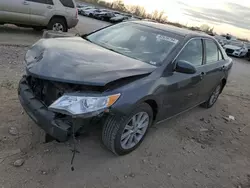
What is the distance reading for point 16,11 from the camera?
9.73 m

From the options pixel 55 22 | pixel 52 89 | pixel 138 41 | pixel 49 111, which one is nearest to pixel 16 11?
pixel 55 22

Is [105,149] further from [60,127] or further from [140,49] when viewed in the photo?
[140,49]

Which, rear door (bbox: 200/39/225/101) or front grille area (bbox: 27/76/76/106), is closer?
front grille area (bbox: 27/76/76/106)

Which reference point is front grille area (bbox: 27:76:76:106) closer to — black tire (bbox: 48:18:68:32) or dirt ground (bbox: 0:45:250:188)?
dirt ground (bbox: 0:45:250:188)

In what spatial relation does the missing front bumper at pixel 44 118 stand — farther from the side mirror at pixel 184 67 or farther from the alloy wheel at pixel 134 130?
the side mirror at pixel 184 67

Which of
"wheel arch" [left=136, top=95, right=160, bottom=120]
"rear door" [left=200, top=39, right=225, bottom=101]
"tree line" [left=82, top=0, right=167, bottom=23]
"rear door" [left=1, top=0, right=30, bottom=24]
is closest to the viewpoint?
"wheel arch" [left=136, top=95, right=160, bottom=120]

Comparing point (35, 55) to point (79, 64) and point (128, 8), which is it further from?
point (128, 8)

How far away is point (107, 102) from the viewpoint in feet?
9.87

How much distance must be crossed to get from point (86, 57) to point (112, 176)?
1.49 meters

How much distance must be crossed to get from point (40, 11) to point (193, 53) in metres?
7.53

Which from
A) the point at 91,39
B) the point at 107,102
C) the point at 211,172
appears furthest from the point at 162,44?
the point at 211,172

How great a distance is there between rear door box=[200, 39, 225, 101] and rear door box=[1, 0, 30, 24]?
7.20 metres

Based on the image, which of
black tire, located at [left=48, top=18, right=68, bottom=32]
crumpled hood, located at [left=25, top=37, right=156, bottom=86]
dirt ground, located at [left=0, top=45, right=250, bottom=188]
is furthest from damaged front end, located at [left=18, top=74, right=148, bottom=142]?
black tire, located at [left=48, top=18, right=68, bottom=32]

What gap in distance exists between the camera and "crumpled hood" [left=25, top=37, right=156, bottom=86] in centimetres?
306
